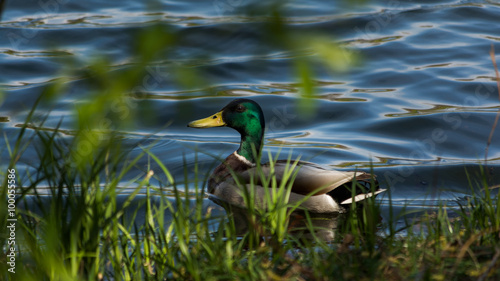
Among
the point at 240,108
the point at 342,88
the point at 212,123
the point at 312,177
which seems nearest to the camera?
the point at 312,177

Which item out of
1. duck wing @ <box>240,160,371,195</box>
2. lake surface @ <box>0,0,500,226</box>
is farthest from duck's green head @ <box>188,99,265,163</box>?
duck wing @ <box>240,160,371,195</box>

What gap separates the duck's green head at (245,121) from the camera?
22.1 ft

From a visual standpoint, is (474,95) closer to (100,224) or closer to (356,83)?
(356,83)

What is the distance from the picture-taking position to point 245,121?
6.77 metres

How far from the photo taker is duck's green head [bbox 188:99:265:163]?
22.1 feet

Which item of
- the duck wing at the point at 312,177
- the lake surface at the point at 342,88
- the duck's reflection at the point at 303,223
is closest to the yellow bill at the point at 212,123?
the lake surface at the point at 342,88

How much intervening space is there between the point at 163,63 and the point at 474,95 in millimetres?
7740

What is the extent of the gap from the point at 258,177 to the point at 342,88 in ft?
13.5

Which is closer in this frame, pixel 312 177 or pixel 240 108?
pixel 312 177

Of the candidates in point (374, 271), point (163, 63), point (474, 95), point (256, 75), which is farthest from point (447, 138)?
point (163, 63)

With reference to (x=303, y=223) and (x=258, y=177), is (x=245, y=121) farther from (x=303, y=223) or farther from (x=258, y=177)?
(x=303, y=223)

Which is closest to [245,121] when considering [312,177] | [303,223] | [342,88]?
[312,177]

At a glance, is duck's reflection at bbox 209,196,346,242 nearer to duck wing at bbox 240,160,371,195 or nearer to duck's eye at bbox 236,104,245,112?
duck wing at bbox 240,160,371,195

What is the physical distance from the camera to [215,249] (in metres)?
3.17
